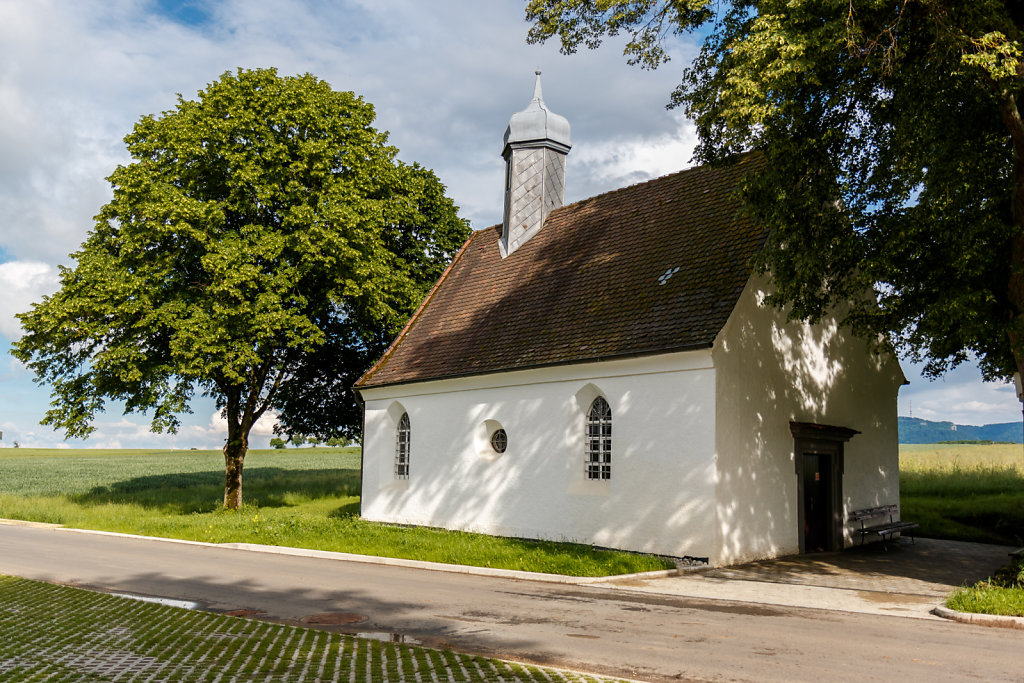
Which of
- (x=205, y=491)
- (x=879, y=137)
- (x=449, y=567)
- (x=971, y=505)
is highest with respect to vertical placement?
(x=879, y=137)

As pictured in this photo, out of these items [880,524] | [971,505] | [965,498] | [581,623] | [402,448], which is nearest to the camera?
[581,623]

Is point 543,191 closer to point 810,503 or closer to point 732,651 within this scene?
point 810,503

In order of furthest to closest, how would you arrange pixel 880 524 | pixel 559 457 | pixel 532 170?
pixel 532 170
pixel 880 524
pixel 559 457

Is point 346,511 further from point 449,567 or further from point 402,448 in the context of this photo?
point 449,567

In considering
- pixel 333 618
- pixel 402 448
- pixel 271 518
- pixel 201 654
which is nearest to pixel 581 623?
pixel 333 618

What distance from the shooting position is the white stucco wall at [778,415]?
14.9 meters

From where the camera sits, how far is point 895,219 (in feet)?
42.3

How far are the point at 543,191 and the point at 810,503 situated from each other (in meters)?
11.9

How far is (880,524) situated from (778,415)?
15.5ft

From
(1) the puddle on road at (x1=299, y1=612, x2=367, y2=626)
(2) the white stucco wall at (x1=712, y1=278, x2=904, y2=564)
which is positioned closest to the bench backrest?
(2) the white stucco wall at (x1=712, y1=278, x2=904, y2=564)

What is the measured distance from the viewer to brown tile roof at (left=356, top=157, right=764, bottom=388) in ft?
52.4

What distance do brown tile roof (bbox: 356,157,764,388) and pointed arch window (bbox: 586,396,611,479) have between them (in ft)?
3.98

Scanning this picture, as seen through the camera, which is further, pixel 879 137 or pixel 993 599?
pixel 879 137

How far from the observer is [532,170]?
24.3m
